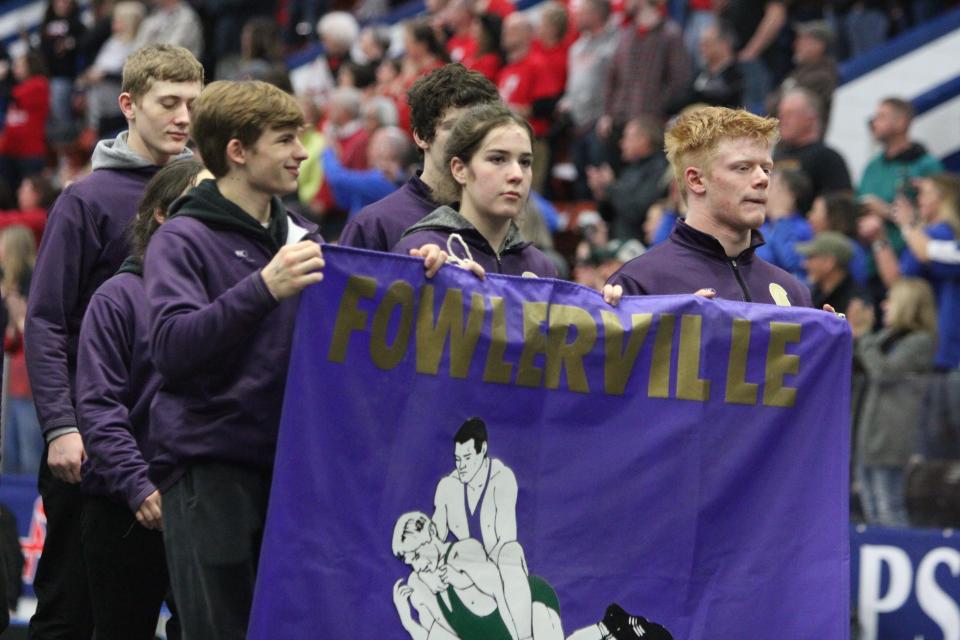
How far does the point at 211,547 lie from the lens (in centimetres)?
485

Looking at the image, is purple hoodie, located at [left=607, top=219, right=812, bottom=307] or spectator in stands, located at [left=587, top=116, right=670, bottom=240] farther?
spectator in stands, located at [left=587, top=116, right=670, bottom=240]

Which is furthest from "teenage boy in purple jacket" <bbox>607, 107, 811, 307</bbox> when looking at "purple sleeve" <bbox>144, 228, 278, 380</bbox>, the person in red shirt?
the person in red shirt

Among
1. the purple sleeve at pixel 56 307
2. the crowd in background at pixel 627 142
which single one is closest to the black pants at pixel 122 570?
the purple sleeve at pixel 56 307

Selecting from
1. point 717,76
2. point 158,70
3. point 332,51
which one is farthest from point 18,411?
point 332,51

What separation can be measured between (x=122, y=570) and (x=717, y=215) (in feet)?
7.18

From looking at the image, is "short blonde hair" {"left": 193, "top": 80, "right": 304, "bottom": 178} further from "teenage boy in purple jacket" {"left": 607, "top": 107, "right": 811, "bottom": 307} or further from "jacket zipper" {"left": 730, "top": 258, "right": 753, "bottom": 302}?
"jacket zipper" {"left": 730, "top": 258, "right": 753, "bottom": 302}

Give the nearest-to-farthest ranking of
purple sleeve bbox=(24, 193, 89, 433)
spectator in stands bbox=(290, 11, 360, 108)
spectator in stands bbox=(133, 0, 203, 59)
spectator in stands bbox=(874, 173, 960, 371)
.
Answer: purple sleeve bbox=(24, 193, 89, 433) < spectator in stands bbox=(874, 173, 960, 371) < spectator in stands bbox=(290, 11, 360, 108) < spectator in stands bbox=(133, 0, 203, 59)

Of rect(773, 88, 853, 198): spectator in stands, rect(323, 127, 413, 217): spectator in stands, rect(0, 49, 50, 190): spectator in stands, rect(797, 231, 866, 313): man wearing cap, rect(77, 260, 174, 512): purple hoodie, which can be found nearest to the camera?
rect(77, 260, 174, 512): purple hoodie

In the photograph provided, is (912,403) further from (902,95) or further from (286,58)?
(286,58)

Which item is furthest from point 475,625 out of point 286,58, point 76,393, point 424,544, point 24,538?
point 286,58

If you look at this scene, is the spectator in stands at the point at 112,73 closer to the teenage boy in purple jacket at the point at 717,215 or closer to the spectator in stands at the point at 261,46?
the spectator in stands at the point at 261,46

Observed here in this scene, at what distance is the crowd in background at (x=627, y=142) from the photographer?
31.6ft

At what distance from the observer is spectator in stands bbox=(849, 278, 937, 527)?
357 inches

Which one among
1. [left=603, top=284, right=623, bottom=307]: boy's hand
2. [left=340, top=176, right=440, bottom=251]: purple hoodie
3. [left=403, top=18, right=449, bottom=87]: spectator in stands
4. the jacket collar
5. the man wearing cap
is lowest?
[left=603, top=284, right=623, bottom=307]: boy's hand
